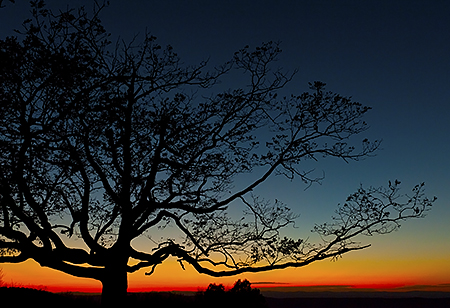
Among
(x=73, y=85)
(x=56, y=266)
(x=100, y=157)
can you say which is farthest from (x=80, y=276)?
(x=73, y=85)

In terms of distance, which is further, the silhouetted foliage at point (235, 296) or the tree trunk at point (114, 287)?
the silhouetted foliage at point (235, 296)

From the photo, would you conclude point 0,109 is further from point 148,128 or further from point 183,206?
point 183,206

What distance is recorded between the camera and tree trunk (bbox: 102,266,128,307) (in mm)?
13927

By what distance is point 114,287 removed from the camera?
14117 mm

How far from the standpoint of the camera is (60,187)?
14133mm

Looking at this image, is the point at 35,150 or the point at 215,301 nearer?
the point at 35,150

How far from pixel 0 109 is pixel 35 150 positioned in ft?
4.53

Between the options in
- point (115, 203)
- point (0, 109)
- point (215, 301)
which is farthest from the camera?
point (215, 301)

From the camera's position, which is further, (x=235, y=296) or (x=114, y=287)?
(x=235, y=296)

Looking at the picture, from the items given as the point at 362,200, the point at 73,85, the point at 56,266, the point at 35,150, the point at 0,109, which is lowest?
the point at 56,266

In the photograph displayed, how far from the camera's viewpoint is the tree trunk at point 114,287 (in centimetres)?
1393

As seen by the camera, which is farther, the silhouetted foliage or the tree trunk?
the silhouetted foliage

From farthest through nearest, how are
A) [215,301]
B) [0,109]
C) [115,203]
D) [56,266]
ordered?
[215,301] → [115,203] → [56,266] → [0,109]

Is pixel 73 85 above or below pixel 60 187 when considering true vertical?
above
